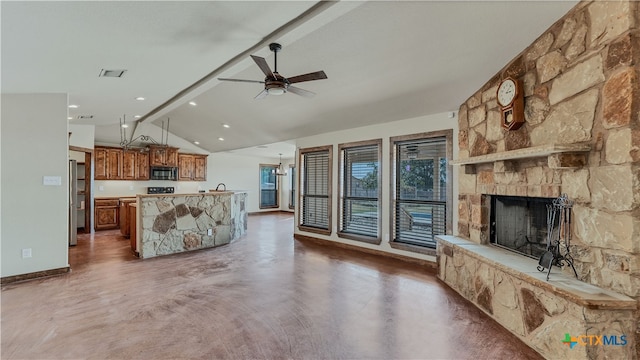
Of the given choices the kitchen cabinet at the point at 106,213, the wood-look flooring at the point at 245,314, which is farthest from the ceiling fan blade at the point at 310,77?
the kitchen cabinet at the point at 106,213

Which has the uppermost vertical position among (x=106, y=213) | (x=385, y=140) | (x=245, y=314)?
(x=385, y=140)

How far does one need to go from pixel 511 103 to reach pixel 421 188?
2.22m

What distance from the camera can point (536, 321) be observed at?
8.27 ft

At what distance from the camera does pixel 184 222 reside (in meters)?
A: 5.80

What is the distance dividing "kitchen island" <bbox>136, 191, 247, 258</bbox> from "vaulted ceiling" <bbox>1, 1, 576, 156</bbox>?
73.3 inches

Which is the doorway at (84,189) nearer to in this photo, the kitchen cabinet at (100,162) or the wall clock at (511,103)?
the kitchen cabinet at (100,162)

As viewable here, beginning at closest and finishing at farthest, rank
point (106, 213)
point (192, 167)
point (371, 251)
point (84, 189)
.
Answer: point (371, 251)
point (84, 189)
point (106, 213)
point (192, 167)

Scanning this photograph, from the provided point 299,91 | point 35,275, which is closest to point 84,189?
point 35,275

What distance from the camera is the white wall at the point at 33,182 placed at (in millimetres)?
3912

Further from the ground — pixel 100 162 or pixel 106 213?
pixel 100 162

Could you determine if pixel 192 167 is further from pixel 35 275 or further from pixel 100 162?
pixel 35 275

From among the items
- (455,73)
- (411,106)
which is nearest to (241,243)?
(411,106)

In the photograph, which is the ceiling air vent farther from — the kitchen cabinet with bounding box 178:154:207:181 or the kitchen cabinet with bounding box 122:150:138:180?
the kitchen cabinet with bounding box 178:154:207:181

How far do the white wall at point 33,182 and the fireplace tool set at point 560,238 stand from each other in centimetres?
594
